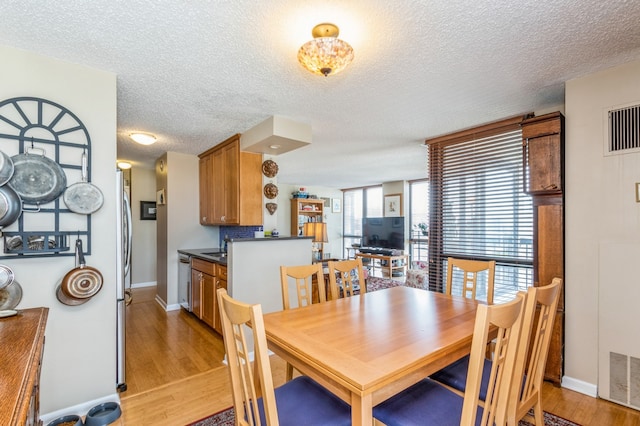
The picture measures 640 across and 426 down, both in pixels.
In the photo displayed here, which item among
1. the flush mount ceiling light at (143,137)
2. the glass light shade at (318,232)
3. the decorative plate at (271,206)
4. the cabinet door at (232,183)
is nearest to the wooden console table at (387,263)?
the glass light shade at (318,232)

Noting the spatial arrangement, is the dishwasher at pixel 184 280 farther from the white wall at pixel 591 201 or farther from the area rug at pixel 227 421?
the white wall at pixel 591 201

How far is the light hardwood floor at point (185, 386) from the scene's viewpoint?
6.77 ft

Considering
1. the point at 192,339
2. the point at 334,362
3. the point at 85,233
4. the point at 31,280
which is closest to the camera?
the point at 334,362

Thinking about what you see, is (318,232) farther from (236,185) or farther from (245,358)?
(245,358)

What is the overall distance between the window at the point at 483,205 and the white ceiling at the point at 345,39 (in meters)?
0.33

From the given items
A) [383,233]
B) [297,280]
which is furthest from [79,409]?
[383,233]

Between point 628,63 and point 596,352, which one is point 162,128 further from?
point 596,352

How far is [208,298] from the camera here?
3.70 metres

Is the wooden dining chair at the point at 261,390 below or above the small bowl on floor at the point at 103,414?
above

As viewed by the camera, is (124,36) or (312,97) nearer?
(124,36)

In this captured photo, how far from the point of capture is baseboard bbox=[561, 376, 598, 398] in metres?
2.27

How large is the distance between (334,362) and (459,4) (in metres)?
1.74

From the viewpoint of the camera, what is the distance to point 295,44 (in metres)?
1.86

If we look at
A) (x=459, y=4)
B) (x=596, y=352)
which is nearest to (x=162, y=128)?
(x=459, y=4)
